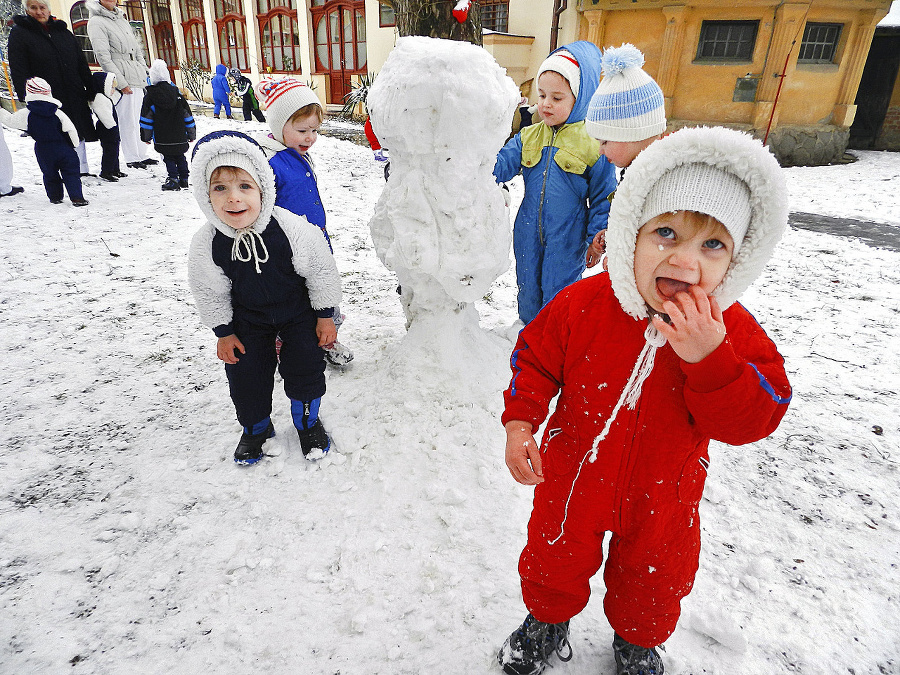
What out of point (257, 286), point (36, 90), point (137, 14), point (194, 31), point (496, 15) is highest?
point (137, 14)

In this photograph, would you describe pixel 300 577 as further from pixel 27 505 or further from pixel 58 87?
pixel 58 87

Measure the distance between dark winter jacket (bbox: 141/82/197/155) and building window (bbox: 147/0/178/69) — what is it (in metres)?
20.8

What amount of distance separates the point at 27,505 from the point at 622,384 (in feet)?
7.92

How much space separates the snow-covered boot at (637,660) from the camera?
1434 millimetres

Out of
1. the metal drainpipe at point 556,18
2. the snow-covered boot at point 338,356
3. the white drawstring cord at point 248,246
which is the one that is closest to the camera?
the white drawstring cord at point 248,246

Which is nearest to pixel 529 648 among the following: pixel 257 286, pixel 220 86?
pixel 257 286

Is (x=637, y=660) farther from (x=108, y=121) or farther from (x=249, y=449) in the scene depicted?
(x=108, y=121)

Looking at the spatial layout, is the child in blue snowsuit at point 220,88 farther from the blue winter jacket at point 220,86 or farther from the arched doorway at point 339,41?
the arched doorway at point 339,41

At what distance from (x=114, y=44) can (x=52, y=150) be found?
7.95ft

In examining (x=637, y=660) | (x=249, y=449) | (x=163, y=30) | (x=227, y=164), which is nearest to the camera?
(x=637, y=660)

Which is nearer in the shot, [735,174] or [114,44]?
[735,174]

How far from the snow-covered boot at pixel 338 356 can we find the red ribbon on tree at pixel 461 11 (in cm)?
218

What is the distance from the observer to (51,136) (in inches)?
211

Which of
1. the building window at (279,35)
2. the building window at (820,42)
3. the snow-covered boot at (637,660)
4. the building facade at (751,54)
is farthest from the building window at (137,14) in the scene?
the snow-covered boot at (637,660)
